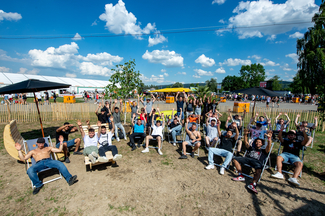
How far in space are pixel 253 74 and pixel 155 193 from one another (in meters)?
73.2

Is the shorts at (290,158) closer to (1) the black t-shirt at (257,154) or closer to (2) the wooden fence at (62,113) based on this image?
(1) the black t-shirt at (257,154)

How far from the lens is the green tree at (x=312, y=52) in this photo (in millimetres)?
18891

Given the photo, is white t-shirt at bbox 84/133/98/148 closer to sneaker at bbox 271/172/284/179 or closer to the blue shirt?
the blue shirt

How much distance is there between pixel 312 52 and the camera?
63.9ft

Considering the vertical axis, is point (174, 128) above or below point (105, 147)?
above

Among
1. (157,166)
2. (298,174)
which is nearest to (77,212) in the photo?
(157,166)

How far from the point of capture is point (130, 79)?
8.27m

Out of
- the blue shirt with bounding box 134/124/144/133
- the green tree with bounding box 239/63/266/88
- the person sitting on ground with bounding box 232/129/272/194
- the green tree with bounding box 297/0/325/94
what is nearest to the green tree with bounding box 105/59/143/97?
the blue shirt with bounding box 134/124/144/133

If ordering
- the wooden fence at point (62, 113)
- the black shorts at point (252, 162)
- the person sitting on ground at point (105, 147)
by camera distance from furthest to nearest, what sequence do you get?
the wooden fence at point (62, 113)
the person sitting on ground at point (105, 147)
the black shorts at point (252, 162)

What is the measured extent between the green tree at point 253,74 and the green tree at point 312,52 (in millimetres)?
43664

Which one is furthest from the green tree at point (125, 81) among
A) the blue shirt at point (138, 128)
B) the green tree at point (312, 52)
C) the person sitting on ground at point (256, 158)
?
the green tree at point (312, 52)

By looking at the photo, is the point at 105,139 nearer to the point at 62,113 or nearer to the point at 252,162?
the point at 252,162

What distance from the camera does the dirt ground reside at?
3039 millimetres

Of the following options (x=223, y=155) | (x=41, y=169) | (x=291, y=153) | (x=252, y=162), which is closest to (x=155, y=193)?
(x=223, y=155)
